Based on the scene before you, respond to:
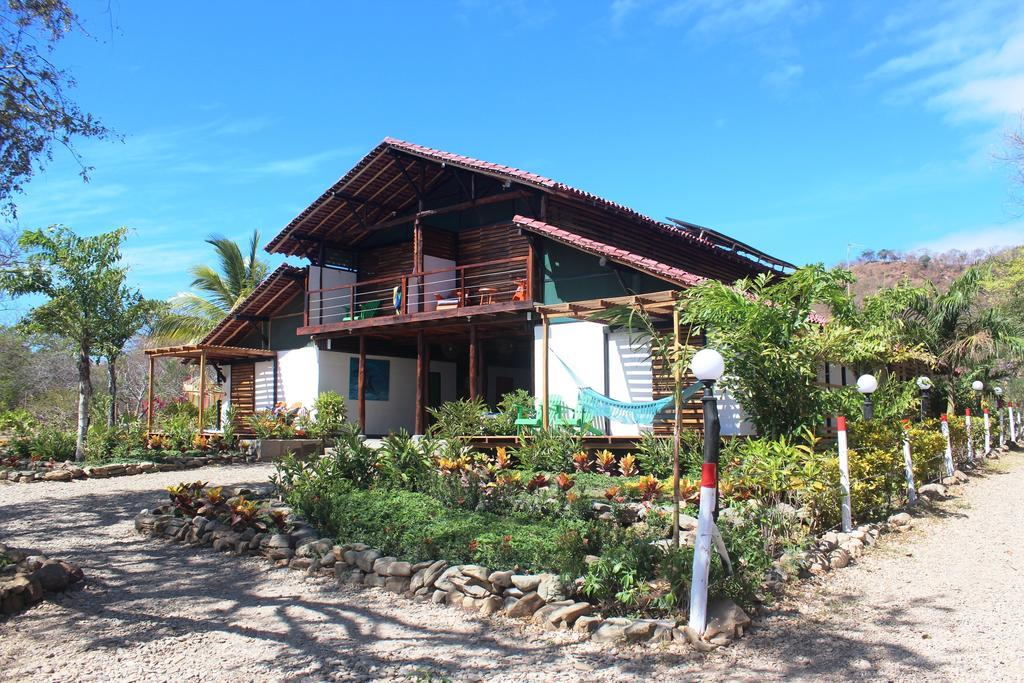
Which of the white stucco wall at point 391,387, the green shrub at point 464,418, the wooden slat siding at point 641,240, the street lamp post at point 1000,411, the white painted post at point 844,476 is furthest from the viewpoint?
the street lamp post at point 1000,411

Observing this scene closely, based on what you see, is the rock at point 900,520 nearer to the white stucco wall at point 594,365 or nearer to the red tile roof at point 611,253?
the red tile roof at point 611,253

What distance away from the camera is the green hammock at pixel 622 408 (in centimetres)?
1097

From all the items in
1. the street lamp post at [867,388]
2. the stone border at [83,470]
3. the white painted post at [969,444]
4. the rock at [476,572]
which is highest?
the street lamp post at [867,388]

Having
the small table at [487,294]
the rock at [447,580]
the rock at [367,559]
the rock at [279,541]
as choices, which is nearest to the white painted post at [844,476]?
the rock at [447,580]

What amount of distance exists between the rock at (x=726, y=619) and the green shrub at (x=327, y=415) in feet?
38.4

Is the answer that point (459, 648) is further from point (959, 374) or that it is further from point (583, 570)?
point (959, 374)

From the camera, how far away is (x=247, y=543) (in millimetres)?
7398

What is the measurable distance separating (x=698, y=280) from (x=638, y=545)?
6.62m

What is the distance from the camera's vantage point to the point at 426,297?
659 inches

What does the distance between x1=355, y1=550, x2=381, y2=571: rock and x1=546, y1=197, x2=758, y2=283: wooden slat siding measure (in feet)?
30.1

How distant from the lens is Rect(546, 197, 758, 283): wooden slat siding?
14.8 meters

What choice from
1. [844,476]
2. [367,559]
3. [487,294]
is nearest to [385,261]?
[487,294]

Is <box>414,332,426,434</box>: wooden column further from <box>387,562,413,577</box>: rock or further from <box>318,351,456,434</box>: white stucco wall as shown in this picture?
<box>387,562,413,577</box>: rock

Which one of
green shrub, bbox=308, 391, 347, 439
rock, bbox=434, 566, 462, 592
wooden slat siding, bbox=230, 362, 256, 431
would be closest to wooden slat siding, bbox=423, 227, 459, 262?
green shrub, bbox=308, 391, 347, 439
